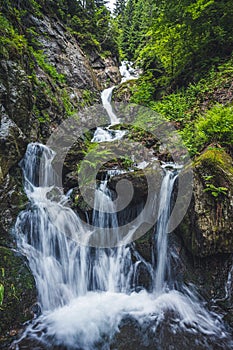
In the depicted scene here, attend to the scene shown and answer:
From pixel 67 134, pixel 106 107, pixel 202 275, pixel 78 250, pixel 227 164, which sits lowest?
pixel 202 275

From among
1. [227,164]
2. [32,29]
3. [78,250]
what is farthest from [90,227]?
[32,29]

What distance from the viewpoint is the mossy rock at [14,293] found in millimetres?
3652

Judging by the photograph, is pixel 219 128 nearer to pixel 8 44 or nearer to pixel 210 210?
pixel 210 210

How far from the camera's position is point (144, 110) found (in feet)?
34.3

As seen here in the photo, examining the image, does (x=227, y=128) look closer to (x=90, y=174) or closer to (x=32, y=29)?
(x=90, y=174)

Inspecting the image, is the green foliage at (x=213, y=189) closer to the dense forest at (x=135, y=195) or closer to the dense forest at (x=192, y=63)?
the dense forest at (x=135, y=195)

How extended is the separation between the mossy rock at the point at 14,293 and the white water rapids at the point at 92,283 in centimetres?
18

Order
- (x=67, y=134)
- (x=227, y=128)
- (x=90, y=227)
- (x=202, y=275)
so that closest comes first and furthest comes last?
(x=202, y=275), (x=227, y=128), (x=90, y=227), (x=67, y=134)

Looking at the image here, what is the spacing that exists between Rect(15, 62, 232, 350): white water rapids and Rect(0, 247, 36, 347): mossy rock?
18cm

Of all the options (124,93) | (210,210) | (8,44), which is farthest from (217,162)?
(124,93)

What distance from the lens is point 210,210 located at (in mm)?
4215

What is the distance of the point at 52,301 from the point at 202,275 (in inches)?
118

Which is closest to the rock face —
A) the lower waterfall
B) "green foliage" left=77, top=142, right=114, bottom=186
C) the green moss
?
the lower waterfall

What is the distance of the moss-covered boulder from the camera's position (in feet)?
13.3
